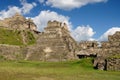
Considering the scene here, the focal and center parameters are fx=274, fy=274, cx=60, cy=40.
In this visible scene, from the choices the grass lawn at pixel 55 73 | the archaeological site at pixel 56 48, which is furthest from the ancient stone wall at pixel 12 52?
the grass lawn at pixel 55 73

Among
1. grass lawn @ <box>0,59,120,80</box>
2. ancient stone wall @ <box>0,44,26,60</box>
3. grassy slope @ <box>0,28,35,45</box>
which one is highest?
grassy slope @ <box>0,28,35,45</box>

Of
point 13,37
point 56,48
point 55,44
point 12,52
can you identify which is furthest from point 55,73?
point 13,37

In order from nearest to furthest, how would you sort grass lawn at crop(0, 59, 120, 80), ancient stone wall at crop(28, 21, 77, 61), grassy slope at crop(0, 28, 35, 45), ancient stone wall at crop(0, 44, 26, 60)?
grass lawn at crop(0, 59, 120, 80)
ancient stone wall at crop(28, 21, 77, 61)
ancient stone wall at crop(0, 44, 26, 60)
grassy slope at crop(0, 28, 35, 45)

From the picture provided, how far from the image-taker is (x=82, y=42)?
295ft

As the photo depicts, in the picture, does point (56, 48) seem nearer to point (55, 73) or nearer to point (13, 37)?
point (13, 37)

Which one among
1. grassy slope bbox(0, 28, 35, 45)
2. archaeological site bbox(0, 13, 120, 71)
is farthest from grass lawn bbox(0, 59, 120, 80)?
grassy slope bbox(0, 28, 35, 45)

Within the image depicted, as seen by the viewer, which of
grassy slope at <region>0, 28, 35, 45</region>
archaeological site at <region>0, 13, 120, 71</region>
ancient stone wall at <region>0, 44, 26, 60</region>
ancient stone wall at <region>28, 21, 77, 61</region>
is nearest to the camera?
archaeological site at <region>0, 13, 120, 71</region>

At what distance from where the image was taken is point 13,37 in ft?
318

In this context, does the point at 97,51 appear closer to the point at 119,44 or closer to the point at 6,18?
the point at 119,44

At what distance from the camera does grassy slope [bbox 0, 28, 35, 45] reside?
91688 mm

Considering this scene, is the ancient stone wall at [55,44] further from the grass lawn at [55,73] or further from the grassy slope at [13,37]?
the grass lawn at [55,73]

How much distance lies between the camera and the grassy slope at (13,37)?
91.7 meters

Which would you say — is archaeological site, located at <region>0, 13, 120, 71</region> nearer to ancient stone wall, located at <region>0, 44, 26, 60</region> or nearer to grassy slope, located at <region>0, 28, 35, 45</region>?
ancient stone wall, located at <region>0, 44, 26, 60</region>

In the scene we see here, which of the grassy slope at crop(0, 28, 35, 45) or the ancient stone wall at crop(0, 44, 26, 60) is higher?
the grassy slope at crop(0, 28, 35, 45)
